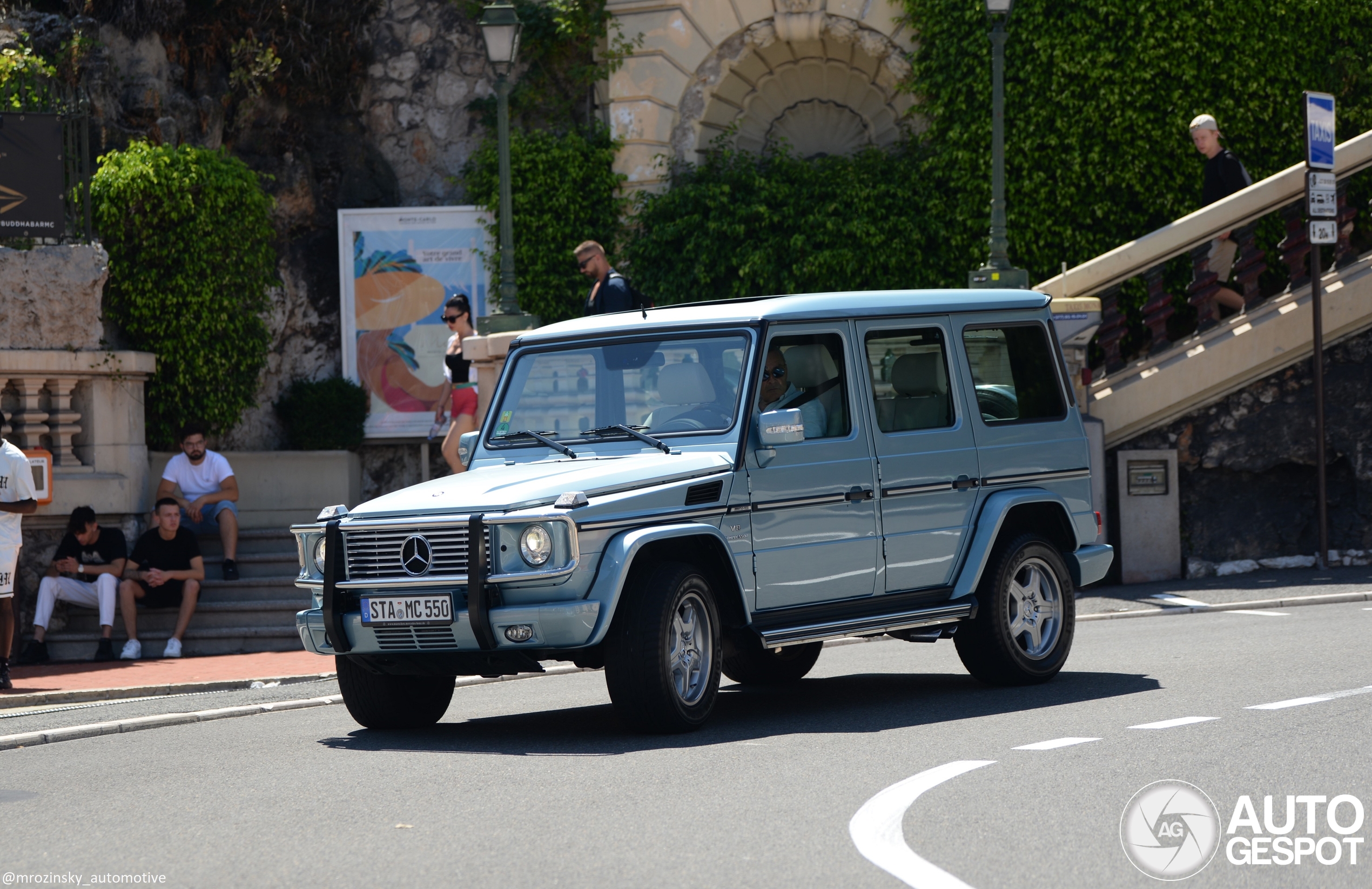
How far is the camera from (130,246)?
1717cm

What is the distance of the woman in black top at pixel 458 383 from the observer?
14.8 meters

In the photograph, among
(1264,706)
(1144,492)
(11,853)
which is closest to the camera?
(11,853)

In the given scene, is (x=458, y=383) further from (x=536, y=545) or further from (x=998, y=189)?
(x=536, y=545)

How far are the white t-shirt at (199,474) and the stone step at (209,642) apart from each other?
1.46 metres

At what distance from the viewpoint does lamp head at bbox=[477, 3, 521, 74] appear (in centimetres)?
1556

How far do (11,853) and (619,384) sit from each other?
12.9 feet

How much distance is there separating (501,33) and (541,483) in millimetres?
8498

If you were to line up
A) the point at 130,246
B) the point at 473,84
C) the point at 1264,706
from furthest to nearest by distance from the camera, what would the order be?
the point at 473,84 < the point at 130,246 < the point at 1264,706

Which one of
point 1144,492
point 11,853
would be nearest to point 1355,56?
point 1144,492

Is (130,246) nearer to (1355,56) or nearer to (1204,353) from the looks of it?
(1204,353)

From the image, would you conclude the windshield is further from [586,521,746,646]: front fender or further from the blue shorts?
the blue shorts

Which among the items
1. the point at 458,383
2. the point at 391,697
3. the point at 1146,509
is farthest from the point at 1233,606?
the point at 391,697

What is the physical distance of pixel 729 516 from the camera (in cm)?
838

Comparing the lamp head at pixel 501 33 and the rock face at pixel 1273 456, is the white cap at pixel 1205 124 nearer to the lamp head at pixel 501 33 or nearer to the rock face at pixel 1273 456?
the rock face at pixel 1273 456
